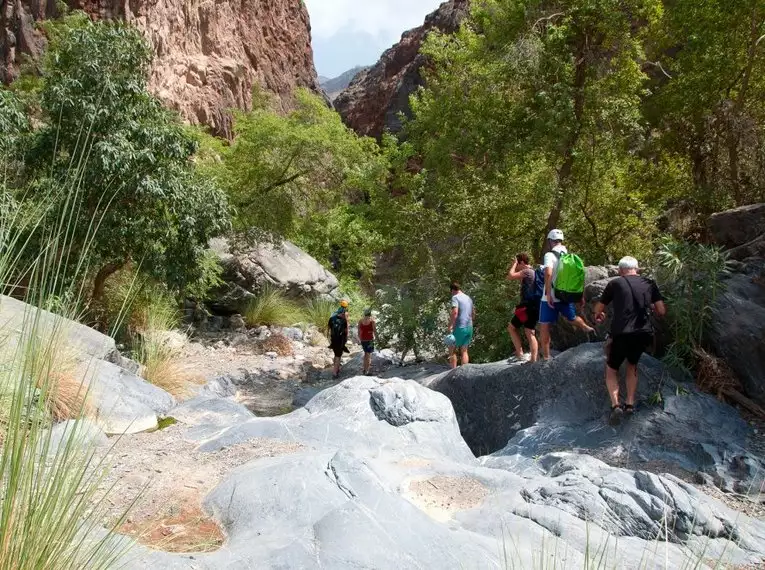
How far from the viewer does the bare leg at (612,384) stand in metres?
6.29

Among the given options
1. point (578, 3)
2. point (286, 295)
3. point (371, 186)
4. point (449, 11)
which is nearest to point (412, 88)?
point (449, 11)

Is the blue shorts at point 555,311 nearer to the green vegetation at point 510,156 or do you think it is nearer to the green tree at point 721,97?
the green vegetation at point 510,156

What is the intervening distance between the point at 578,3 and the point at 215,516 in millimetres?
11121

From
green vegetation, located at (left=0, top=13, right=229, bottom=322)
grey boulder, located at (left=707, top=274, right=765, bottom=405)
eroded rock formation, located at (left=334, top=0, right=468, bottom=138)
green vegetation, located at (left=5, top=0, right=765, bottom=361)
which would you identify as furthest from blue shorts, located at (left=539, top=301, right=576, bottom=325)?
eroded rock formation, located at (left=334, top=0, right=468, bottom=138)

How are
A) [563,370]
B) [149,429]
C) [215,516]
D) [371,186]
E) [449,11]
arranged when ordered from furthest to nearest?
[449,11], [371,186], [563,370], [149,429], [215,516]

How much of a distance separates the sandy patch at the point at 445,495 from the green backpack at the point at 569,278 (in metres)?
2.93

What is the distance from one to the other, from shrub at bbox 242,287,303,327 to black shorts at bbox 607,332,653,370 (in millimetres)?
11364

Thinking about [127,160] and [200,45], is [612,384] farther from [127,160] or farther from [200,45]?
[200,45]

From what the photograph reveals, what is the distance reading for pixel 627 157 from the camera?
12047 millimetres

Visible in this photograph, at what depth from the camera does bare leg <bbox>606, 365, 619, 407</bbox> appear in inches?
248

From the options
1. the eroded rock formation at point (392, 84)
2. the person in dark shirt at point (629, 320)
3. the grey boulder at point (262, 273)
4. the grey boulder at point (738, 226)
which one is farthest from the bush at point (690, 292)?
the eroded rock formation at point (392, 84)

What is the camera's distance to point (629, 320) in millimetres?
6008

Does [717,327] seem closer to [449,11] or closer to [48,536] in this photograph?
[48,536]

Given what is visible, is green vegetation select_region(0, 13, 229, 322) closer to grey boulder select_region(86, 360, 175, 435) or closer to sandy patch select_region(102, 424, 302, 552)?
grey boulder select_region(86, 360, 175, 435)
